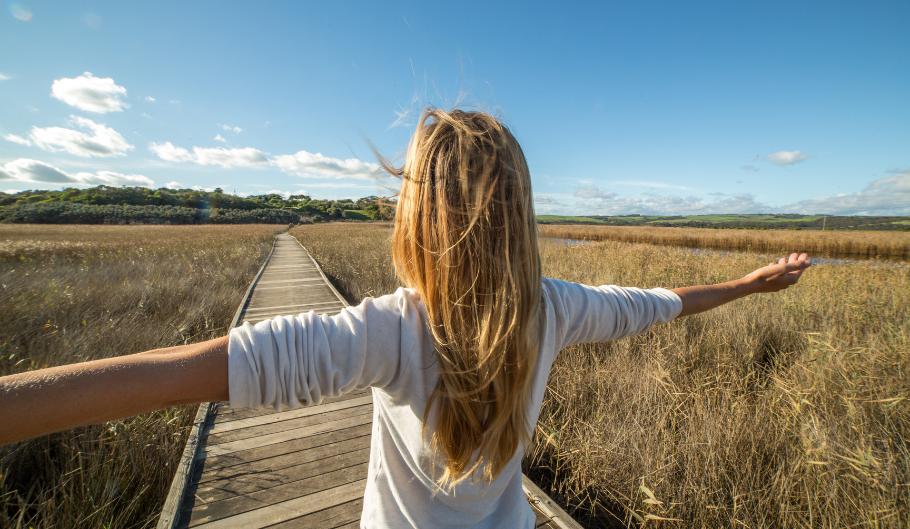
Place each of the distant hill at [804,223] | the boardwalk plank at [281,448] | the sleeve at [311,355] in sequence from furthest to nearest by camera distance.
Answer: the distant hill at [804,223], the boardwalk plank at [281,448], the sleeve at [311,355]

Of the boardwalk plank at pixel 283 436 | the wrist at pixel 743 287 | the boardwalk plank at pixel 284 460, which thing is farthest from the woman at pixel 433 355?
the boardwalk plank at pixel 283 436

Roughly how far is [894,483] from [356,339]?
3147 mm

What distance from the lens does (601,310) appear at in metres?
1.16

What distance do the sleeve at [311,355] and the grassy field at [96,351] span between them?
6.64 ft

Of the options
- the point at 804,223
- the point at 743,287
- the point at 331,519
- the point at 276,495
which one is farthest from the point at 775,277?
the point at 804,223

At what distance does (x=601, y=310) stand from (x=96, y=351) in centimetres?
486

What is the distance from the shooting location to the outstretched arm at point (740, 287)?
1.46 m

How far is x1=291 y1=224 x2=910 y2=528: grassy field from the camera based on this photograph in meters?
1.99

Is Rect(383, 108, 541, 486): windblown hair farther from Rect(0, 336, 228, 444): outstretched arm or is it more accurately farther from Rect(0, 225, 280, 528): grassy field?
Rect(0, 225, 280, 528): grassy field

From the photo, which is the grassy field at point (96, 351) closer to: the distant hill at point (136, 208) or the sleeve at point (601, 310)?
the sleeve at point (601, 310)

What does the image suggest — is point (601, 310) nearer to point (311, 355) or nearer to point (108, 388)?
point (311, 355)

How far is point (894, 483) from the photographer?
1.96m

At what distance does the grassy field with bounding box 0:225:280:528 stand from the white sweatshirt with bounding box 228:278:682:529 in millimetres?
1910

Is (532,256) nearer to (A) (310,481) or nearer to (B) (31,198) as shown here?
(A) (310,481)
